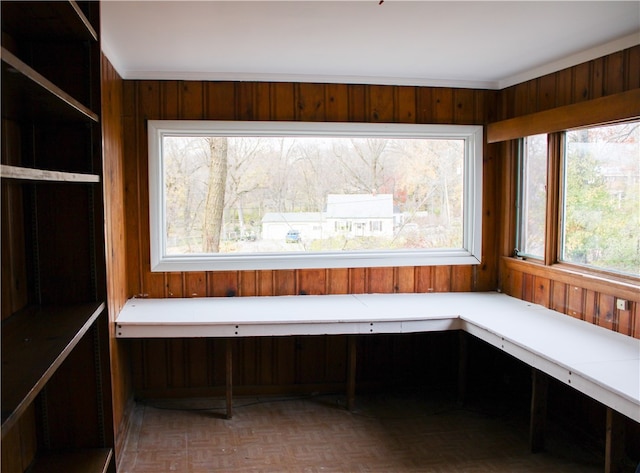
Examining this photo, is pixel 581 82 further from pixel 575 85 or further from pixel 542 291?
pixel 542 291

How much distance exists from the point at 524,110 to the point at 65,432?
3.46 meters

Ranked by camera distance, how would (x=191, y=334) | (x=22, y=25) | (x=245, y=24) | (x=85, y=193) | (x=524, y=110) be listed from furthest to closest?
(x=524, y=110), (x=191, y=334), (x=245, y=24), (x=85, y=193), (x=22, y=25)

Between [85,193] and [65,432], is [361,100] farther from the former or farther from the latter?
[65,432]

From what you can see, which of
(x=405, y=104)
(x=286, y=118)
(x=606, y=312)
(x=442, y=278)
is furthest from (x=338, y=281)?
(x=606, y=312)

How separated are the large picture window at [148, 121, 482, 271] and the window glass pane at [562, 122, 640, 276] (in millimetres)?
842

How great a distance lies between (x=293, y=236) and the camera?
13.3 ft

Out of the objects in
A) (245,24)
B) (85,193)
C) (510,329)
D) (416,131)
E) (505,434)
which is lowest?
(505,434)

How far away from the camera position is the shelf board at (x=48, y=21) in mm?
1739

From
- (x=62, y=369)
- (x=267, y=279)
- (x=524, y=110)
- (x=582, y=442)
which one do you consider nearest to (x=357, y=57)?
(x=524, y=110)

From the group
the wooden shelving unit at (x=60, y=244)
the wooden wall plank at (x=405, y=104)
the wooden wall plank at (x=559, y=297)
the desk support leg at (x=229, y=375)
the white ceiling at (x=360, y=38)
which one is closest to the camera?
the wooden shelving unit at (x=60, y=244)

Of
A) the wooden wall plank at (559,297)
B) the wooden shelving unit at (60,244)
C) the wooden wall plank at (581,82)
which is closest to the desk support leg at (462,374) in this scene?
the wooden wall plank at (559,297)

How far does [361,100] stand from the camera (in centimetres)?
398

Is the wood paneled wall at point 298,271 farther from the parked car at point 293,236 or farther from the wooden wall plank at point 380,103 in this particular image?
the parked car at point 293,236

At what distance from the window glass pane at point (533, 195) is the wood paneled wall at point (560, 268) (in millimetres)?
91
